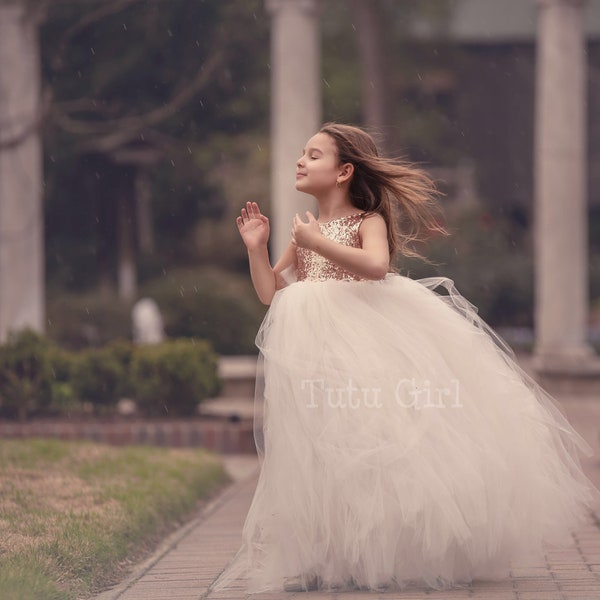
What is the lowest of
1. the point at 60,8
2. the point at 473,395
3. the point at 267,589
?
the point at 267,589

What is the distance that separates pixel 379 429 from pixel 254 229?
0.96 m

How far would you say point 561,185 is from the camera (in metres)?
15.5

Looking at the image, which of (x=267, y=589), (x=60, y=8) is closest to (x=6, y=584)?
(x=267, y=589)

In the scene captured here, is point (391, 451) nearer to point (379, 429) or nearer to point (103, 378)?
point (379, 429)

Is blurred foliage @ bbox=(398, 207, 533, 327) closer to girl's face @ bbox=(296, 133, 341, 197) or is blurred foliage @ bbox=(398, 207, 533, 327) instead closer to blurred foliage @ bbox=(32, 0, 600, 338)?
blurred foliage @ bbox=(32, 0, 600, 338)

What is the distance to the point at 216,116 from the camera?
22.9 meters

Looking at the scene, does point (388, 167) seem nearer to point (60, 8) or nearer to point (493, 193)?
point (60, 8)

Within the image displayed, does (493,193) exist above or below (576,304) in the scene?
above

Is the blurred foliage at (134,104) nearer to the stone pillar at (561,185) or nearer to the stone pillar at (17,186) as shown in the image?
the stone pillar at (17,186)

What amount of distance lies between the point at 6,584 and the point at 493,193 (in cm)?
3381

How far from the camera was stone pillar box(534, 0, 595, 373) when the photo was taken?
15.5 m

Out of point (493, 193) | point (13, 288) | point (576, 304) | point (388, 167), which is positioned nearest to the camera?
point (388, 167)

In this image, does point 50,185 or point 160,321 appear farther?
point 50,185

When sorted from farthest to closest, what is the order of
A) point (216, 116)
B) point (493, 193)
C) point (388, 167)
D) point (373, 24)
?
point (493, 193)
point (373, 24)
point (216, 116)
point (388, 167)
